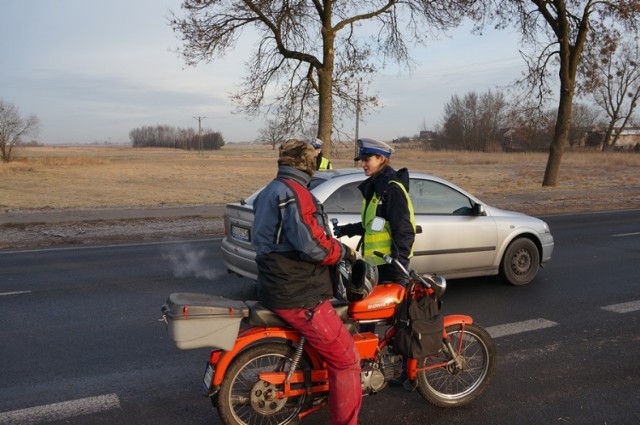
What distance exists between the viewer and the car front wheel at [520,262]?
24.4 feet

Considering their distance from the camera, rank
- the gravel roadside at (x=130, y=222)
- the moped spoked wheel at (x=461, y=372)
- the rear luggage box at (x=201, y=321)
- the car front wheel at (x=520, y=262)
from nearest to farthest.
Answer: the rear luggage box at (x=201, y=321)
the moped spoked wheel at (x=461, y=372)
the car front wheel at (x=520, y=262)
the gravel roadside at (x=130, y=222)

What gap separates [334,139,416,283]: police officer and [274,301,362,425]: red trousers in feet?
2.41

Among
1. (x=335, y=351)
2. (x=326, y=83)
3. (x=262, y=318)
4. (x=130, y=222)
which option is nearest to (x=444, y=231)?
(x=335, y=351)

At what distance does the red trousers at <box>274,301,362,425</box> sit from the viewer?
3.21 m

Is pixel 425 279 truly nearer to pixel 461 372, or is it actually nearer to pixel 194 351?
pixel 461 372

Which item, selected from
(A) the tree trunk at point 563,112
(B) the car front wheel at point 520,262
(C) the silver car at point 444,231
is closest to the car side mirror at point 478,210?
(C) the silver car at point 444,231

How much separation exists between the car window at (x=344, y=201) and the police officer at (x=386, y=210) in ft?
7.70

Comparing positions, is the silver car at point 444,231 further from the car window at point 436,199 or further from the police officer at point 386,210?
the police officer at point 386,210

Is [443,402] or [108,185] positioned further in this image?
[108,185]

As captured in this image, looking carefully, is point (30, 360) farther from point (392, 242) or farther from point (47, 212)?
point (47, 212)

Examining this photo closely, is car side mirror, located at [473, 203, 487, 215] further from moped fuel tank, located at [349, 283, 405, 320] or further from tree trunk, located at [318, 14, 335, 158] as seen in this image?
tree trunk, located at [318, 14, 335, 158]

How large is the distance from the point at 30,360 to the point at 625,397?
4.69 m

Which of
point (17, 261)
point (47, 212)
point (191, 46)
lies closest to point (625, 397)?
point (17, 261)

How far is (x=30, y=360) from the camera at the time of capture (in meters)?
4.81
